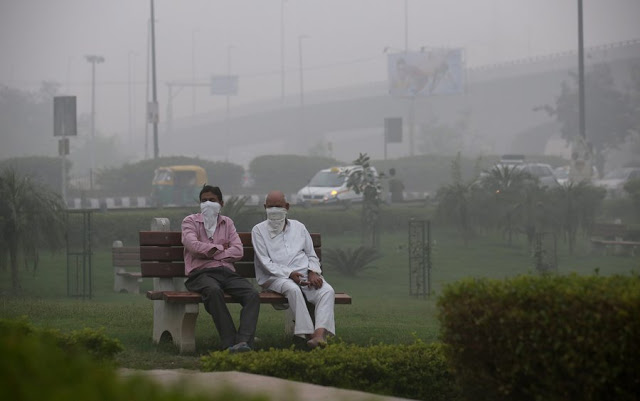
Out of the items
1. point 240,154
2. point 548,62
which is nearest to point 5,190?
point 548,62

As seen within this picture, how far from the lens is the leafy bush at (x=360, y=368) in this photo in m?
6.68

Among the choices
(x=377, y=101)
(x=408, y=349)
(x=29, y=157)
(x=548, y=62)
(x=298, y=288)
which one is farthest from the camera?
(x=377, y=101)

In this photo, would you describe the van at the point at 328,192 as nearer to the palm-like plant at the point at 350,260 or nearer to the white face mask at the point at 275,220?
the palm-like plant at the point at 350,260

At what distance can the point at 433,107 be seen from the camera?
318 feet

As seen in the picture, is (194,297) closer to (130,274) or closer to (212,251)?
(212,251)

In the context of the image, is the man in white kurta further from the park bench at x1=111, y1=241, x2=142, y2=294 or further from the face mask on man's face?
the park bench at x1=111, y1=241, x2=142, y2=294

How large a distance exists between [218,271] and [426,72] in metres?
73.1

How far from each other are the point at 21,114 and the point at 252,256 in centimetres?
6737

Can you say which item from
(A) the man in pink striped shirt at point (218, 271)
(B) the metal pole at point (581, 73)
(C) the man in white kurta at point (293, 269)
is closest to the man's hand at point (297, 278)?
(C) the man in white kurta at point (293, 269)

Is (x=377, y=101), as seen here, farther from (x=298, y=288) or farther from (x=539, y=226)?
(x=298, y=288)

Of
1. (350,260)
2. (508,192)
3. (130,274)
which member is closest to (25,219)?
(130,274)

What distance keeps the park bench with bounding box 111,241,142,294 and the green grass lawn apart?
290 mm

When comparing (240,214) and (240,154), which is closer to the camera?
(240,214)

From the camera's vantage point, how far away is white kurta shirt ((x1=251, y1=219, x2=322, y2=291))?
8.77 meters
